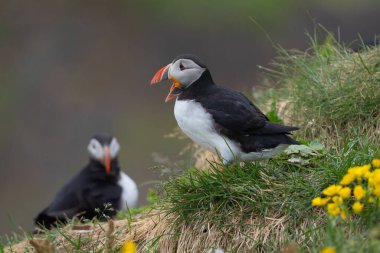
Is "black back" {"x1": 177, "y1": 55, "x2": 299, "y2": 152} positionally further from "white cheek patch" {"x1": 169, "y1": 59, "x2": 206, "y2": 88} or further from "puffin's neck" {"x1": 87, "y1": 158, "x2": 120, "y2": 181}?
"puffin's neck" {"x1": 87, "y1": 158, "x2": 120, "y2": 181}

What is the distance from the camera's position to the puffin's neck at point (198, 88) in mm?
5406

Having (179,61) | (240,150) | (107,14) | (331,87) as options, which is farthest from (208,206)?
(107,14)

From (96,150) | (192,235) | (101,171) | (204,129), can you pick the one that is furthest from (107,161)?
(192,235)

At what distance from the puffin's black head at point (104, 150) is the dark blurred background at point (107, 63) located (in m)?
2.36

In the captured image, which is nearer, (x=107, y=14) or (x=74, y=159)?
(x=74, y=159)

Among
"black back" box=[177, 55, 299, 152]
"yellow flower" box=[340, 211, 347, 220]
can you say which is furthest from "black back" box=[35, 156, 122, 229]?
"yellow flower" box=[340, 211, 347, 220]

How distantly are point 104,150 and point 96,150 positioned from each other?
0.40ft

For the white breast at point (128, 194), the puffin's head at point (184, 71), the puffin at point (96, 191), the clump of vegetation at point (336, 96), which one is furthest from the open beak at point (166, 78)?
the white breast at point (128, 194)

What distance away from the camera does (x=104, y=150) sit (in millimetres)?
8805

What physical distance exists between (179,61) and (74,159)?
7.06 metres

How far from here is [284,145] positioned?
5184 mm

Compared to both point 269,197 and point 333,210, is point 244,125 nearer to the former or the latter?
point 269,197

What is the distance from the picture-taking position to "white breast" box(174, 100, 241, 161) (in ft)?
17.1

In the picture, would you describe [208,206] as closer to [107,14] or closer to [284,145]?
[284,145]
